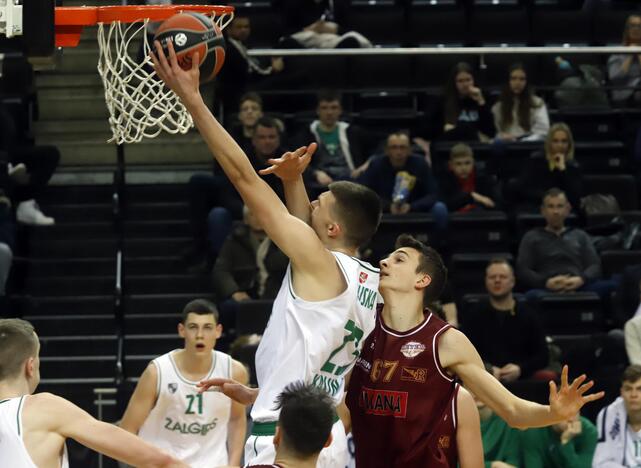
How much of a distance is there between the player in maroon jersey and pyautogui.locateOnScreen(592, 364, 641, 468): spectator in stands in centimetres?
343

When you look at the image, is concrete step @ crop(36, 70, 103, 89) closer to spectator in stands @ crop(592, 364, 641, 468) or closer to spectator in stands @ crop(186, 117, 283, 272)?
spectator in stands @ crop(186, 117, 283, 272)

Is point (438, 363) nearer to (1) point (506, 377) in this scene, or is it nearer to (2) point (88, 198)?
(1) point (506, 377)

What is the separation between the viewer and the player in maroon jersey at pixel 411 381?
5473 mm

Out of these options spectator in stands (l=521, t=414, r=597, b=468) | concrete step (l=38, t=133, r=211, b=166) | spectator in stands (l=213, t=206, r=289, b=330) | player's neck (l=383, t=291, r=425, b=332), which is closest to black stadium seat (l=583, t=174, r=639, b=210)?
spectator in stands (l=213, t=206, r=289, b=330)

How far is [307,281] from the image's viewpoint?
17.0ft

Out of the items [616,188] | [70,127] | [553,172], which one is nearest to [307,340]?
[553,172]

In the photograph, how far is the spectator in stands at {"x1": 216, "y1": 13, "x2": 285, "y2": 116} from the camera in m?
11.6

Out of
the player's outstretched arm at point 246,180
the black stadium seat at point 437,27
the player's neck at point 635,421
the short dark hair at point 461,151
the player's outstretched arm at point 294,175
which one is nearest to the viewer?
the player's outstretched arm at point 246,180

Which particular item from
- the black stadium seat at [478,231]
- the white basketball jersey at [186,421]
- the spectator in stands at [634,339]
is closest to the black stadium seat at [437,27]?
the black stadium seat at [478,231]

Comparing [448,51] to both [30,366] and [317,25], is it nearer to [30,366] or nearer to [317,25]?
[317,25]

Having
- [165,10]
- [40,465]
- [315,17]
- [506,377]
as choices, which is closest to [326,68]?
[315,17]

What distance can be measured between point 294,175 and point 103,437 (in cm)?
136

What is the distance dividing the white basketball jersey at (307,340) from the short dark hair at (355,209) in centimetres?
12

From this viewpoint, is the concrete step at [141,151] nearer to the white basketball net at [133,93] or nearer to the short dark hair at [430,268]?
the white basketball net at [133,93]
